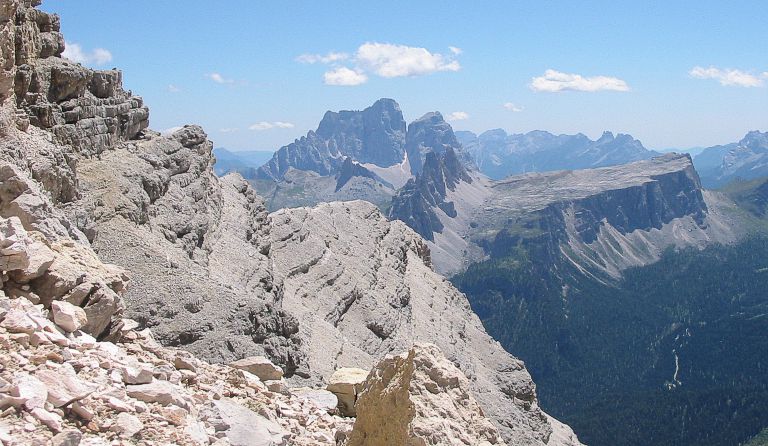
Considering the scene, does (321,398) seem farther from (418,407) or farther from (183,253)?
(183,253)

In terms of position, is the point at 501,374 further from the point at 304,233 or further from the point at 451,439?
the point at 451,439

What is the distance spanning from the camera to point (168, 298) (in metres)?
37.5

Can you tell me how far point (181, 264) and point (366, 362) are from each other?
2452 cm

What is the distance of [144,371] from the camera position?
15.9 metres

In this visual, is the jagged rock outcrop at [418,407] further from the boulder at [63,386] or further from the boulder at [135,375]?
the boulder at [63,386]

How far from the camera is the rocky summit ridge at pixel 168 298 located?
15047 mm

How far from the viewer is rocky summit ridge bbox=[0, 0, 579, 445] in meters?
15.0

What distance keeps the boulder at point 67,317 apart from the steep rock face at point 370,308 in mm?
33241

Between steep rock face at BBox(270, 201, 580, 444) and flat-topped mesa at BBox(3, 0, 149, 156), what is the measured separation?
20097mm

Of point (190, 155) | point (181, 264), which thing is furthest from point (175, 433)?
point (190, 155)

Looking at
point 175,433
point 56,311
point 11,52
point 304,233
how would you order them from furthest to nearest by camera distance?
point 304,233, point 11,52, point 56,311, point 175,433

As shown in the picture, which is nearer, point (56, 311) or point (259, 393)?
point (56, 311)

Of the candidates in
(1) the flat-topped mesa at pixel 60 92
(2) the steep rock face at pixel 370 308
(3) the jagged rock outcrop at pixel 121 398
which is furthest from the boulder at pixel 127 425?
(2) the steep rock face at pixel 370 308

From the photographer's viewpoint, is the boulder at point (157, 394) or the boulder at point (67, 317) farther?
the boulder at point (67, 317)
